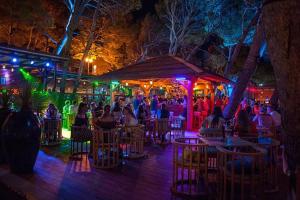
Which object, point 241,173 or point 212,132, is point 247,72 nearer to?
point 212,132

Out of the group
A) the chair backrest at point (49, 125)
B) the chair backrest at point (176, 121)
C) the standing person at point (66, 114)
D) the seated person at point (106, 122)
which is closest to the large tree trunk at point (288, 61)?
the seated person at point (106, 122)

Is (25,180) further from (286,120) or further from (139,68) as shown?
(139,68)

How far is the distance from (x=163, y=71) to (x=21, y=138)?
7.38 m

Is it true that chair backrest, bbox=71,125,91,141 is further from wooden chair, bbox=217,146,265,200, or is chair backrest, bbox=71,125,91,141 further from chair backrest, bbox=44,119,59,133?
wooden chair, bbox=217,146,265,200

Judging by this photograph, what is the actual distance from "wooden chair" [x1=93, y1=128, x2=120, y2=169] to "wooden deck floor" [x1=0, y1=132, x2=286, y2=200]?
23cm

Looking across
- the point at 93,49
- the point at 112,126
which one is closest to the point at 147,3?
the point at 93,49

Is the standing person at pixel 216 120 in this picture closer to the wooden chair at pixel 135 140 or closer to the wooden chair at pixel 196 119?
the wooden chair at pixel 135 140

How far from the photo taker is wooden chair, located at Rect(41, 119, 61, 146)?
914 cm

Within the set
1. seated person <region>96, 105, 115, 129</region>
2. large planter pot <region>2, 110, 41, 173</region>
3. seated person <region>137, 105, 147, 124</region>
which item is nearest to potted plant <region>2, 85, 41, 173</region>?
large planter pot <region>2, 110, 41, 173</region>

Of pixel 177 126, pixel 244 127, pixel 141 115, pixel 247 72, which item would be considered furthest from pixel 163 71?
pixel 244 127

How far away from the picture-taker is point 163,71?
1215 cm

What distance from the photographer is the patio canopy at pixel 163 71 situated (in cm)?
1150

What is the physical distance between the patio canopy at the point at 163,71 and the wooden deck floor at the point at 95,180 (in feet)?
16.7

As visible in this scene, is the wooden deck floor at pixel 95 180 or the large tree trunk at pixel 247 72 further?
the large tree trunk at pixel 247 72
